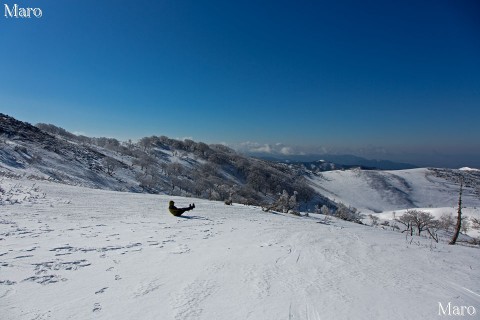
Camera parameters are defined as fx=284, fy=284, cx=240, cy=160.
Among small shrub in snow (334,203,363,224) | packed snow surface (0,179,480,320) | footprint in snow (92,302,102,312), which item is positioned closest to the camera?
footprint in snow (92,302,102,312)

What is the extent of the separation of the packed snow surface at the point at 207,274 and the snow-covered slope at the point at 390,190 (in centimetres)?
12807

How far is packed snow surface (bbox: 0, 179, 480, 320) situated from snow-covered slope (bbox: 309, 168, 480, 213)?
12807 centimetres

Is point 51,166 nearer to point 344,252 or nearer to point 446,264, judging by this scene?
point 344,252

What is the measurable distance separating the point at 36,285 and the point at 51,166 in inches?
1591

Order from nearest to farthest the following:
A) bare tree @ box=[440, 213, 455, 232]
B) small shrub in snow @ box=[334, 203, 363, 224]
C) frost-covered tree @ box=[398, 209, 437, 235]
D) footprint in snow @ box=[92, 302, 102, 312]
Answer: footprint in snow @ box=[92, 302, 102, 312]
frost-covered tree @ box=[398, 209, 437, 235]
small shrub in snow @ box=[334, 203, 363, 224]
bare tree @ box=[440, 213, 455, 232]

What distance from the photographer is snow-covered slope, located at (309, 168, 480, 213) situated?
138 meters

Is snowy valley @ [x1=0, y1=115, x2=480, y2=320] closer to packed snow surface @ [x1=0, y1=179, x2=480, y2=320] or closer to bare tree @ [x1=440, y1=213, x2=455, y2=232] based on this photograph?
packed snow surface @ [x1=0, y1=179, x2=480, y2=320]

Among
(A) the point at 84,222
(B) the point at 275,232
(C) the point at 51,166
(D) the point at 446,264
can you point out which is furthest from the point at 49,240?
(C) the point at 51,166

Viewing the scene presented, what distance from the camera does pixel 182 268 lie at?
6328mm

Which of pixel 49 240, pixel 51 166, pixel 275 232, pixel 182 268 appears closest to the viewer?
pixel 182 268

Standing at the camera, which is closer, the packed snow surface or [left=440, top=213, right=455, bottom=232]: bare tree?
the packed snow surface

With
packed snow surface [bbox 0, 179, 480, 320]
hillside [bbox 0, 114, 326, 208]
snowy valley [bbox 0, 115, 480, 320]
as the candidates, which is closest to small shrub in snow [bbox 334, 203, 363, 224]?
hillside [bbox 0, 114, 326, 208]

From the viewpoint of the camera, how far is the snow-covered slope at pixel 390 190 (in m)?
138

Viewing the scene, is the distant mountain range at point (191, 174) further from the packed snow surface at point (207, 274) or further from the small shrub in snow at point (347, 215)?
the packed snow surface at point (207, 274)
